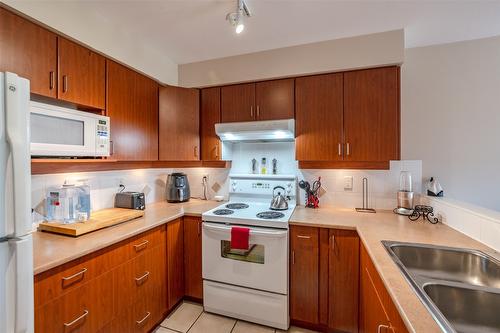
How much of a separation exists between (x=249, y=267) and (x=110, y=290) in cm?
96

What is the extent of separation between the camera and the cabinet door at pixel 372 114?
6.18 feet

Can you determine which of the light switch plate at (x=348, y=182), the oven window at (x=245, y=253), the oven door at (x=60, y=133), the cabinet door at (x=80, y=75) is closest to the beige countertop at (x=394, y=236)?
the light switch plate at (x=348, y=182)

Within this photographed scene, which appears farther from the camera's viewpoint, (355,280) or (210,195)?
(210,195)

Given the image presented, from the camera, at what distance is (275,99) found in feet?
7.18

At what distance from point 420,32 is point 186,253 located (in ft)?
9.07

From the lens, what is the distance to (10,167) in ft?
2.71

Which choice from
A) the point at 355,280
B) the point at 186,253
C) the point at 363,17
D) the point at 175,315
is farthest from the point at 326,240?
the point at 363,17

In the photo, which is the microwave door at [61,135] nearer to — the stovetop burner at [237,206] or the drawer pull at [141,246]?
the drawer pull at [141,246]

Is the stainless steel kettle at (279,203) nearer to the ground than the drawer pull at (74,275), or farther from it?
farther from it

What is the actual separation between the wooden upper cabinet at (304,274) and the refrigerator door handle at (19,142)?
5.11ft

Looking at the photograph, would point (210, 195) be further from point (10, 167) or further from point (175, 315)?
point (10, 167)

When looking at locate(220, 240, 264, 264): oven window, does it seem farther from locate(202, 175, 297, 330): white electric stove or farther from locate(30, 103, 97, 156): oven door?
locate(30, 103, 97, 156): oven door

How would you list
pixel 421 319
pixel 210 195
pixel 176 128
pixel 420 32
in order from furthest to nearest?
pixel 210 195 < pixel 176 128 < pixel 420 32 < pixel 421 319

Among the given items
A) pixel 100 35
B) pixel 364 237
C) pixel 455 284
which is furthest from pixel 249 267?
pixel 100 35
